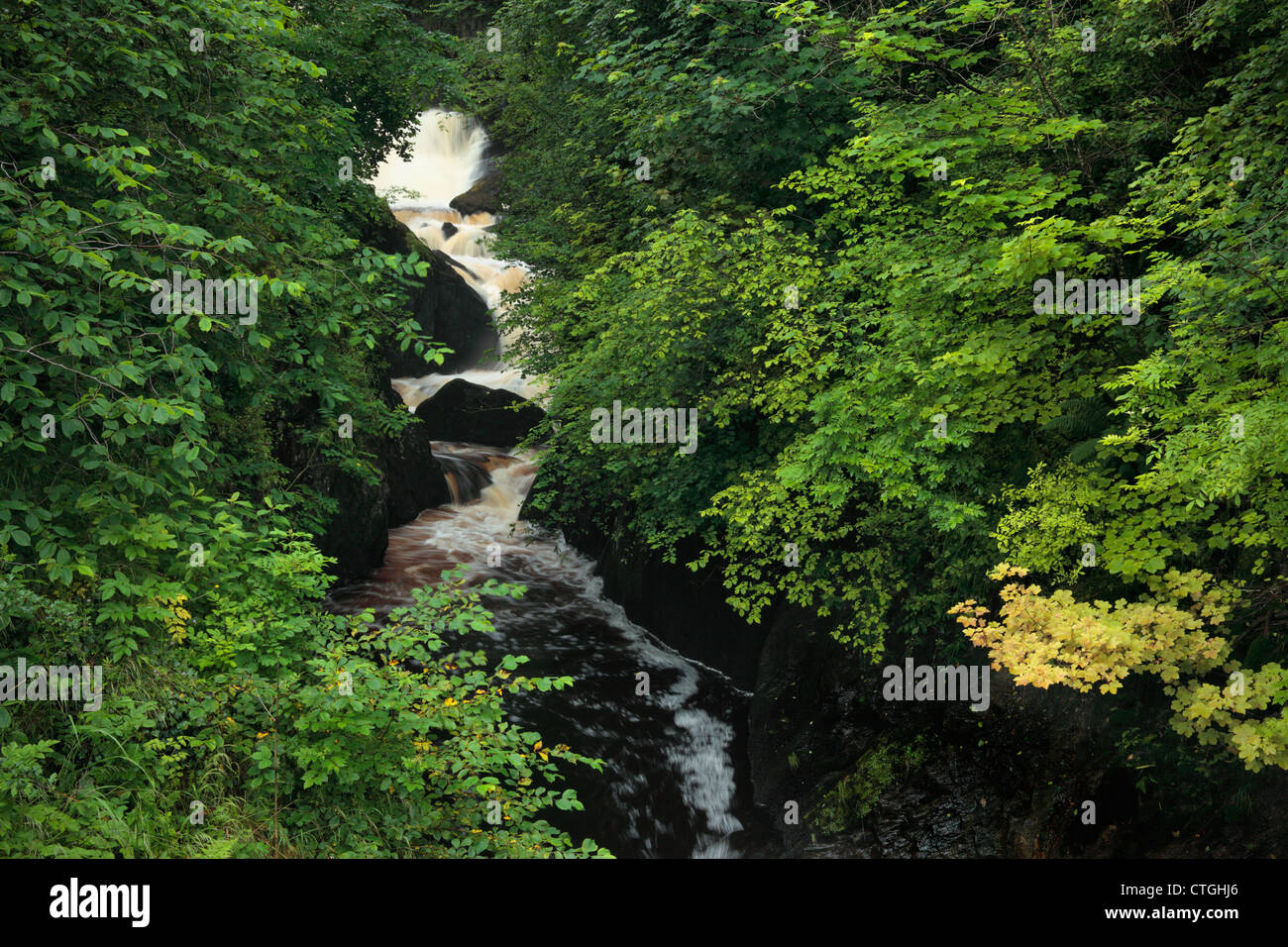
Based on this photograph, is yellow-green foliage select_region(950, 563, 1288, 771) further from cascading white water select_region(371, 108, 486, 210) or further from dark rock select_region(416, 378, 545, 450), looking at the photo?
cascading white water select_region(371, 108, 486, 210)

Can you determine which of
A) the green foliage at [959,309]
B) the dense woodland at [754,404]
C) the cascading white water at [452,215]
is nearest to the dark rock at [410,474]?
the cascading white water at [452,215]

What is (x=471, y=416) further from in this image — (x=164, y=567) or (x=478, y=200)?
(x=164, y=567)

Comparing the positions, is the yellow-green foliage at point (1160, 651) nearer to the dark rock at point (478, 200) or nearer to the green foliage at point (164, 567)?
the green foliage at point (164, 567)

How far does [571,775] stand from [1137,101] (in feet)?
31.5

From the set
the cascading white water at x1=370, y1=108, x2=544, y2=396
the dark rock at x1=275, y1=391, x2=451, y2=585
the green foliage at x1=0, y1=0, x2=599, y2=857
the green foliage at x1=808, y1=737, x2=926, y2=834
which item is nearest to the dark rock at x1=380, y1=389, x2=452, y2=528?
the dark rock at x1=275, y1=391, x2=451, y2=585

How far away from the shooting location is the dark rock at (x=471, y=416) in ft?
77.6

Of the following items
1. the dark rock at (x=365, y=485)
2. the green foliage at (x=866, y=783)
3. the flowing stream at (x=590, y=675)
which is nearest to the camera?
the green foliage at (x=866, y=783)

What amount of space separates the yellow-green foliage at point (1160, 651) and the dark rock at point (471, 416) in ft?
62.3

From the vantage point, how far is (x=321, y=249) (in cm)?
754

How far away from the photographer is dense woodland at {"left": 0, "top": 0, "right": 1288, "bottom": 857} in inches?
199

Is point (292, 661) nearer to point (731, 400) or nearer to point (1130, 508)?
point (731, 400)

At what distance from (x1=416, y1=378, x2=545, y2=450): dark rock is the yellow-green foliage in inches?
748

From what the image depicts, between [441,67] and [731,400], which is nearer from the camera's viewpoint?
[731,400]
